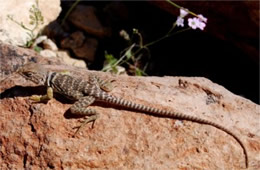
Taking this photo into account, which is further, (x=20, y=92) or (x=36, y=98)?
(x=20, y=92)

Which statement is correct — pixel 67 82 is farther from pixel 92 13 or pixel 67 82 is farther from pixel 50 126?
pixel 92 13

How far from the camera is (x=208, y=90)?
5.14 m

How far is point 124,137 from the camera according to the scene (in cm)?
452

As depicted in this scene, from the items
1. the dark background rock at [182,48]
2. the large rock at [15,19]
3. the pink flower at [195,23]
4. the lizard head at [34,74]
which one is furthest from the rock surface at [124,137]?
the dark background rock at [182,48]

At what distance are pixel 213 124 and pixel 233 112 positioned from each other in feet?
1.41

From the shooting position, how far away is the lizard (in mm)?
4660

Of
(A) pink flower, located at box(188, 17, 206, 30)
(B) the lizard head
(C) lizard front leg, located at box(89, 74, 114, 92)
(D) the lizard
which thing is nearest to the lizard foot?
(D) the lizard

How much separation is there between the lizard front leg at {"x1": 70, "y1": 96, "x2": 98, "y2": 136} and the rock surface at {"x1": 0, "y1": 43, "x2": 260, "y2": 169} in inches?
2.6

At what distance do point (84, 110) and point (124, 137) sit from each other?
0.56 m

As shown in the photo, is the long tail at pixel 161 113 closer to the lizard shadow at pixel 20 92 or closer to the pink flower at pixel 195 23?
the lizard shadow at pixel 20 92

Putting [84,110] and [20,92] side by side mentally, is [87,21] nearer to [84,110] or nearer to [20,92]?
[20,92]

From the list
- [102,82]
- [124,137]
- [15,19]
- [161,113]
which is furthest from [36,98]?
[15,19]

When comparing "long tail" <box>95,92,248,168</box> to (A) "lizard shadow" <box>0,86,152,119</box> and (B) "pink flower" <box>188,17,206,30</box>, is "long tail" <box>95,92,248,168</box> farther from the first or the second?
(B) "pink flower" <box>188,17,206,30</box>

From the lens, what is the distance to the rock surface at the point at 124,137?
441 cm
